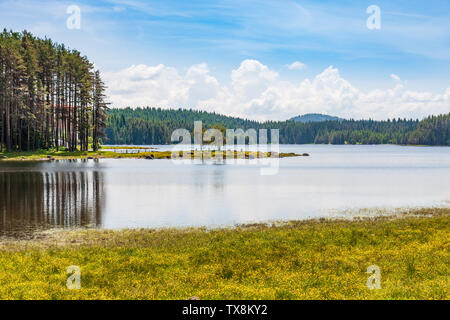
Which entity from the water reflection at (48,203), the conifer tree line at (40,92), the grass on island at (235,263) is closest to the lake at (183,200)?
the water reflection at (48,203)

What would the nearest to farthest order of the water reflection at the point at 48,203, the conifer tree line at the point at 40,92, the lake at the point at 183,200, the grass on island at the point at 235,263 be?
1. the grass on island at the point at 235,263
2. the water reflection at the point at 48,203
3. the lake at the point at 183,200
4. the conifer tree line at the point at 40,92

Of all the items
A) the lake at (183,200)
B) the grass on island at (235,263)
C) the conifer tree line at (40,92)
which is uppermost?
the conifer tree line at (40,92)

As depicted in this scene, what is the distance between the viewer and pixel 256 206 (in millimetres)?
35688

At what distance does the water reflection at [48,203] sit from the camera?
2695 cm

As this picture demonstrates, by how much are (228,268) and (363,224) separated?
13.6 m

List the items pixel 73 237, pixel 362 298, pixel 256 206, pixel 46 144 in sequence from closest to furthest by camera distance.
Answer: pixel 362 298 → pixel 73 237 → pixel 256 206 → pixel 46 144

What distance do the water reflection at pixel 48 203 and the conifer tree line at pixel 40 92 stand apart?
4482 centimetres

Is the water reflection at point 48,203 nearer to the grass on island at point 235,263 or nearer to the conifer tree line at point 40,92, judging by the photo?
the grass on island at point 235,263

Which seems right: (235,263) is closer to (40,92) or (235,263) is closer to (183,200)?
(183,200)

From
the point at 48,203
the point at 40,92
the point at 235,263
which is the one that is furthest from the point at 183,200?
the point at 40,92

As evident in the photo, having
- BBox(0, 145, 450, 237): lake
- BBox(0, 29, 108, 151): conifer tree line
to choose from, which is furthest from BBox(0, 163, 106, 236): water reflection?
BBox(0, 29, 108, 151): conifer tree line
